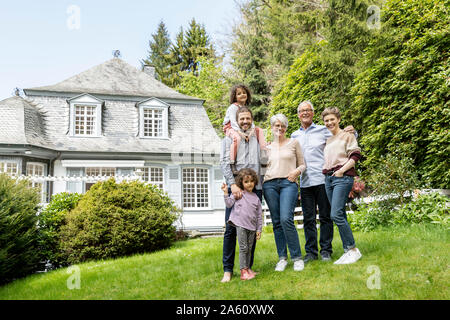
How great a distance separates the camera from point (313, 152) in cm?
447

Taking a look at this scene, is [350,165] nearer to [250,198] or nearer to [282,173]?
[282,173]

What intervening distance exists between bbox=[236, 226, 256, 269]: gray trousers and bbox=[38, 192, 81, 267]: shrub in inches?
168

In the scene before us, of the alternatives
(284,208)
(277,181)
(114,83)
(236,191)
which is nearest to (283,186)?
(277,181)

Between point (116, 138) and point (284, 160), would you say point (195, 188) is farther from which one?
point (284, 160)

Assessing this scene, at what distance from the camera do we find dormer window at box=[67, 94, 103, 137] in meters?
14.3

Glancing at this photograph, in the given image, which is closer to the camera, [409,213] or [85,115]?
[409,213]

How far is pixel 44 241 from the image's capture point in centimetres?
666

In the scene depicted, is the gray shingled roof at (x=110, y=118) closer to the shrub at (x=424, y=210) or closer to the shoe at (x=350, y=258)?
the shrub at (x=424, y=210)

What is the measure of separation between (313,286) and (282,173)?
1248 mm

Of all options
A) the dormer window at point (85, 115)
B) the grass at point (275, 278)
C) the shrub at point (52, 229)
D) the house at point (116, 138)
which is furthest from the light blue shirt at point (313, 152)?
the dormer window at point (85, 115)

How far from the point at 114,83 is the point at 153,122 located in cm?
283

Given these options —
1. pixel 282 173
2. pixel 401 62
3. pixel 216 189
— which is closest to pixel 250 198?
pixel 282 173

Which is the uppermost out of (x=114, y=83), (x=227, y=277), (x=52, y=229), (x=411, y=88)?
(x=114, y=83)

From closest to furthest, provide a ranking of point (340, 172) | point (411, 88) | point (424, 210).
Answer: point (340, 172)
point (424, 210)
point (411, 88)
